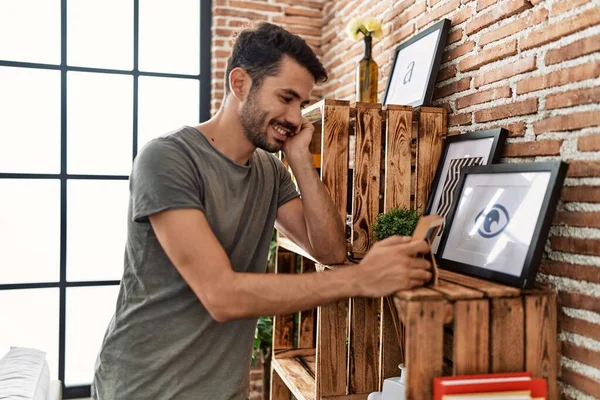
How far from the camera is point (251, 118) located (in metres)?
1.53

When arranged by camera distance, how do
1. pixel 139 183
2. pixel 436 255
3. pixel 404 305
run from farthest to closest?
pixel 436 255 → pixel 139 183 → pixel 404 305

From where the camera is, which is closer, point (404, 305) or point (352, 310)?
point (404, 305)

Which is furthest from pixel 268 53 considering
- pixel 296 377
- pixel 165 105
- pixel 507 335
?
pixel 165 105

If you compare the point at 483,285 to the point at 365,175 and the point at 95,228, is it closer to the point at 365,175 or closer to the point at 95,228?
the point at 365,175

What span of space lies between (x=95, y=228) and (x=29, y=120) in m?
0.74

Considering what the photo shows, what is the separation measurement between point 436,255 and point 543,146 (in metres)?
0.43

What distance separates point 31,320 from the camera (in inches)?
124

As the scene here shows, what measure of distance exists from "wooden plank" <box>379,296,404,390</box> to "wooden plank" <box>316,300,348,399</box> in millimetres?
179

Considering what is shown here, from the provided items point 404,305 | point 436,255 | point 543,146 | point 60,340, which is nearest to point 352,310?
point 436,255

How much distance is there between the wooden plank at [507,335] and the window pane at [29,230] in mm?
2742

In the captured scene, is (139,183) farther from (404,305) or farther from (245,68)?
(404,305)

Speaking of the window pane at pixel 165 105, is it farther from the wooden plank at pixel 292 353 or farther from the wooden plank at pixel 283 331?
the wooden plank at pixel 292 353

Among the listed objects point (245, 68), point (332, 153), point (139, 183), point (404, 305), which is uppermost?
point (245, 68)

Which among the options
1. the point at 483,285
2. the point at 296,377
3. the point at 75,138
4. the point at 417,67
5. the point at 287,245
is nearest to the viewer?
the point at 483,285
